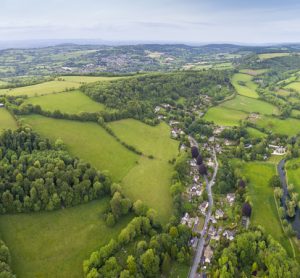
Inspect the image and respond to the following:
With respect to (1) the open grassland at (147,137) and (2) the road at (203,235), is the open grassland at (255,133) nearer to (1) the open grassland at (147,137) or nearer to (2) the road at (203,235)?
(2) the road at (203,235)

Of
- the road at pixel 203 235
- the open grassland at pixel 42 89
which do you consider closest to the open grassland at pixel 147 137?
the road at pixel 203 235

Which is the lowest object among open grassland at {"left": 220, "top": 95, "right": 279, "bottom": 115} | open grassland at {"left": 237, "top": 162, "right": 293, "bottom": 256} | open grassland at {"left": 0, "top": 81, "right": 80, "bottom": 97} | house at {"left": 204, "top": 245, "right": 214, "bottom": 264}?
house at {"left": 204, "top": 245, "right": 214, "bottom": 264}

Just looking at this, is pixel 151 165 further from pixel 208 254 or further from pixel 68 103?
pixel 68 103

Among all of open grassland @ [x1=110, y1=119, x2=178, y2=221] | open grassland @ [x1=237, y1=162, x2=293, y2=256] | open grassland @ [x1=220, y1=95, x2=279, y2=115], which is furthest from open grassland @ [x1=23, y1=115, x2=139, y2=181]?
open grassland @ [x1=220, y1=95, x2=279, y2=115]

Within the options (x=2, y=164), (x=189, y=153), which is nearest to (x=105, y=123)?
(x=189, y=153)

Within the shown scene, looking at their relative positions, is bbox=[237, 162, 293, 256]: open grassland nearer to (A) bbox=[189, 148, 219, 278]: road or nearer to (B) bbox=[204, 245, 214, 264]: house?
(A) bbox=[189, 148, 219, 278]: road

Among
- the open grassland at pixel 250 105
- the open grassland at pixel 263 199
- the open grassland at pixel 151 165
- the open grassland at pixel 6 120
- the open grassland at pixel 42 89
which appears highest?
the open grassland at pixel 42 89
